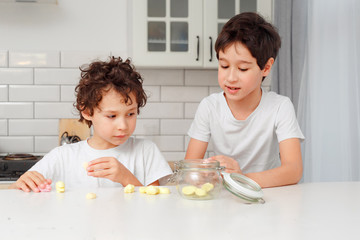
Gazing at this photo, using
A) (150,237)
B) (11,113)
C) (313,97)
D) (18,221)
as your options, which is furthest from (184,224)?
(11,113)

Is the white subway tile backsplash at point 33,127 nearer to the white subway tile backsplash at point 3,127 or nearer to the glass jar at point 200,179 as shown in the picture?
the white subway tile backsplash at point 3,127

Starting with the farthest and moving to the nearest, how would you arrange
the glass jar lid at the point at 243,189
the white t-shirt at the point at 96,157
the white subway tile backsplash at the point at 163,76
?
the white subway tile backsplash at the point at 163,76 → the white t-shirt at the point at 96,157 → the glass jar lid at the point at 243,189

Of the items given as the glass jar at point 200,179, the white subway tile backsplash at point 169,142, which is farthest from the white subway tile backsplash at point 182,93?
the glass jar at point 200,179

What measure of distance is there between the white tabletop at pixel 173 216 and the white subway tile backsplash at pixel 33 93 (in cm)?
176

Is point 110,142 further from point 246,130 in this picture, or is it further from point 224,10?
point 224,10

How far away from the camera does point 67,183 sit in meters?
1.52

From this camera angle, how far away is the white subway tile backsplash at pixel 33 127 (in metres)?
2.79

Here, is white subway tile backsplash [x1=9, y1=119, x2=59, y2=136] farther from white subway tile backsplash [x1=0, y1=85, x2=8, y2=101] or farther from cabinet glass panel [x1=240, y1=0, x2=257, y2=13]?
cabinet glass panel [x1=240, y1=0, x2=257, y2=13]

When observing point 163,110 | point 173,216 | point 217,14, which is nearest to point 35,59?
point 163,110

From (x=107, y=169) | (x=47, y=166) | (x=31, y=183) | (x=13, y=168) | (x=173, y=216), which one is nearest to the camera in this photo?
(x=173, y=216)

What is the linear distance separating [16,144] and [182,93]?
1.16 metres

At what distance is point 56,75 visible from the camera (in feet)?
9.32

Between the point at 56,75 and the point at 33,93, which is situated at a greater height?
the point at 56,75

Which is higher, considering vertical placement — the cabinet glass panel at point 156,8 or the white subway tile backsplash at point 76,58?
the cabinet glass panel at point 156,8
